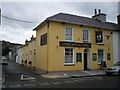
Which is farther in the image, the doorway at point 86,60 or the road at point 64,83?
the doorway at point 86,60

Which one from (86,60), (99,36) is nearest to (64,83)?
(86,60)

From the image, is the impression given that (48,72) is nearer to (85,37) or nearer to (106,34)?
(85,37)

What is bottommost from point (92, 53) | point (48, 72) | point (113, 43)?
point (48, 72)

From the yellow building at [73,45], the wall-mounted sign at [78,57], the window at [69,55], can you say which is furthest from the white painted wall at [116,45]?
the window at [69,55]

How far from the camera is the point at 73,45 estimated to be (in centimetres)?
1888

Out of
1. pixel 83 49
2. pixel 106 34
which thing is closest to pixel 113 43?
pixel 106 34

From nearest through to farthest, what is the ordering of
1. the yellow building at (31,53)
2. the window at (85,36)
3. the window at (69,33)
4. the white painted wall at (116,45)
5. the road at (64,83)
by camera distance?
the road at (64,83) < the window at (69,33) < the window at (85,36) < the white painted wall at (116,45) < the yellow building at (31,53)

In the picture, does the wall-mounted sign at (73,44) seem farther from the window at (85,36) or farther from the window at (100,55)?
the window at (100,55)

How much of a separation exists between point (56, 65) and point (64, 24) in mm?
4968

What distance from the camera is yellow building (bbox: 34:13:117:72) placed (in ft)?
58.4

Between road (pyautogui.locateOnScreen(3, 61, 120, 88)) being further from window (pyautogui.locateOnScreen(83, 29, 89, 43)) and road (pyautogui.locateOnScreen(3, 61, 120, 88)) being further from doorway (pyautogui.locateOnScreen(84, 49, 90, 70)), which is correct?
window (pyautogui.locateOnScreen(83, 29, 89, 43))

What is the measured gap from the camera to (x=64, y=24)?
18672mm

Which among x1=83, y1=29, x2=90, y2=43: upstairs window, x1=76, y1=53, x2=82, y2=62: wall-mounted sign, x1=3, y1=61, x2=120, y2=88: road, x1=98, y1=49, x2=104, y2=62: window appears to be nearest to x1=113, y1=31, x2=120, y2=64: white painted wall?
x1=98, y1=49, x2=104, y2=62: window

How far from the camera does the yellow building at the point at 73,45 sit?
17.8m
